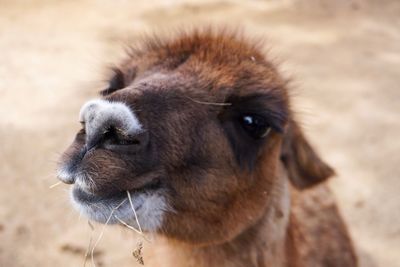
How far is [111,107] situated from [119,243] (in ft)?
8.23

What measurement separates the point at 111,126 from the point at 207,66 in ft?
2.22

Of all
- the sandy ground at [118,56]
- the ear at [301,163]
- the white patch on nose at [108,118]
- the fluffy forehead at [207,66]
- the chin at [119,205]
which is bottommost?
the sandy ground at [118,56]

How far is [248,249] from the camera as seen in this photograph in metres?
2.97

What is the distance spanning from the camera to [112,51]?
7031mm

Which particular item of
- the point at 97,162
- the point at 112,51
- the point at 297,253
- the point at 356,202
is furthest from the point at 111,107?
the point at 112,51

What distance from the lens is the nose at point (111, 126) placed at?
7.56ft

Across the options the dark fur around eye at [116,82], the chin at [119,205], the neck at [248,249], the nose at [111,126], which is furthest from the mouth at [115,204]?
the dark fur around eye at [116,82]

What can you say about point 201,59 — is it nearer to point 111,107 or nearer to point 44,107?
point 111,107

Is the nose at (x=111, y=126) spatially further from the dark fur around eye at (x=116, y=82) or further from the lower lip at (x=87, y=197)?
the dark fur around eye at (x=116, y=82)

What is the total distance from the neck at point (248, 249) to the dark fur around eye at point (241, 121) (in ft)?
0.97

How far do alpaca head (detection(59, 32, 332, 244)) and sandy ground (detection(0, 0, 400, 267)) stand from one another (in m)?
0.55

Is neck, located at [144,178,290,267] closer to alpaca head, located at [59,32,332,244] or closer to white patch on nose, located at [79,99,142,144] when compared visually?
alpaca head, located at [59,32,332,244]

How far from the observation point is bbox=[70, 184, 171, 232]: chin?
2418mm

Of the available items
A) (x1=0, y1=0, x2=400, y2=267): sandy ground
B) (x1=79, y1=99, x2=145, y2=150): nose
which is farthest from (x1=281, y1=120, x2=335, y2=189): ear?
(x1=79, y1=99, x2=145, y2=150): nose
